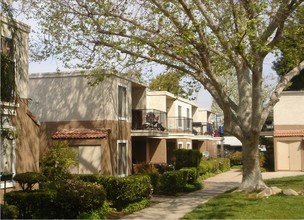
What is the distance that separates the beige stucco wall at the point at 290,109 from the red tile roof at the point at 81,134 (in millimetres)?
19895

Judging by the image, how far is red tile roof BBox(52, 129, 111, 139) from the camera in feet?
82.0

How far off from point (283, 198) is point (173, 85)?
8.64 m

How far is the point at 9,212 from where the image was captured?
478 inches

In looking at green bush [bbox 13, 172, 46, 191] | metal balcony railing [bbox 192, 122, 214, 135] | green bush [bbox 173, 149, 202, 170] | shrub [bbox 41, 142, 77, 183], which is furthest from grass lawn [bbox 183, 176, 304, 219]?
metal balcony railing [bbox 192, 122, 214, 135]

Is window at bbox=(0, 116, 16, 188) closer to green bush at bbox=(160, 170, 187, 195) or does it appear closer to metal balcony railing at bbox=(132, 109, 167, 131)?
green bush at bbox=(160, 170, 187, 195)

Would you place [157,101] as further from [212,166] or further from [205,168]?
[205,168]

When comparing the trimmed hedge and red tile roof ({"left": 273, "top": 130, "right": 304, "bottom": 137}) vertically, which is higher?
red tile roof ({"left": 273, "top": 130, "right": 304, "bottom": 137})

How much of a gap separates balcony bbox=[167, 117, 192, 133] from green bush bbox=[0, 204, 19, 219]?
84.8 feet

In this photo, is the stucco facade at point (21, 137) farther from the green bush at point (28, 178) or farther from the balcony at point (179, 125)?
the balcony at point (179, 125)

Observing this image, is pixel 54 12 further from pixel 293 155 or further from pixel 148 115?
pixel 293 155

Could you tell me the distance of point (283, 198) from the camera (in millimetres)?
18062


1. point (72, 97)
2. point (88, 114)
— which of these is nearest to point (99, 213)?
point (88, 114)

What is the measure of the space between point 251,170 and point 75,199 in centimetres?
932

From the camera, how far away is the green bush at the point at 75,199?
13.8 metres
